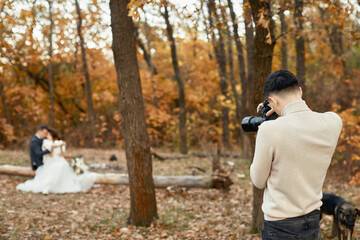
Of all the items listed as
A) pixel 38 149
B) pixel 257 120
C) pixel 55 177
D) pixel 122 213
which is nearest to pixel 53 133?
pixel 38 149

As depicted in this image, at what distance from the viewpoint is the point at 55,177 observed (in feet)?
30.8

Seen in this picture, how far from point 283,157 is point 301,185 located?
9.3 inches

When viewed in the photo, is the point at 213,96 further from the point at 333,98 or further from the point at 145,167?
the point at 145,167

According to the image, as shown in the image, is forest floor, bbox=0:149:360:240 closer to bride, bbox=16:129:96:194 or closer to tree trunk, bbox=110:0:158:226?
bride, bbox=16:129:96:194

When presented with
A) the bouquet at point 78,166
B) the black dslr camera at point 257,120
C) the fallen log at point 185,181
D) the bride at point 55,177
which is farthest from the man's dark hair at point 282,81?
the bouquet at point 78,166

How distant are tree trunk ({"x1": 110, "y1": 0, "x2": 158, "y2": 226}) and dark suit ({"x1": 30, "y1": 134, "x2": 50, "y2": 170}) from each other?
15.5 feet

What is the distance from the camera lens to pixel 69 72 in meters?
21.1

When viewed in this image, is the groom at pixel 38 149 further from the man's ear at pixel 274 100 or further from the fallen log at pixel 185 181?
the man's ear at pixel 274 100

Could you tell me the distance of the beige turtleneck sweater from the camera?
215 cm

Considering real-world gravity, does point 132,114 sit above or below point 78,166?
above

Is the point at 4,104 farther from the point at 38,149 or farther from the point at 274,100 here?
the point at 274,100

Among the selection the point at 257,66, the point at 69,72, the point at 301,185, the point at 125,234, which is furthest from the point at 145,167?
the point at 69,72

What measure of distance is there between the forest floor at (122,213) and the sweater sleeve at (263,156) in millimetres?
3612

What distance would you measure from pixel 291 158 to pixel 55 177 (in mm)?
8438
